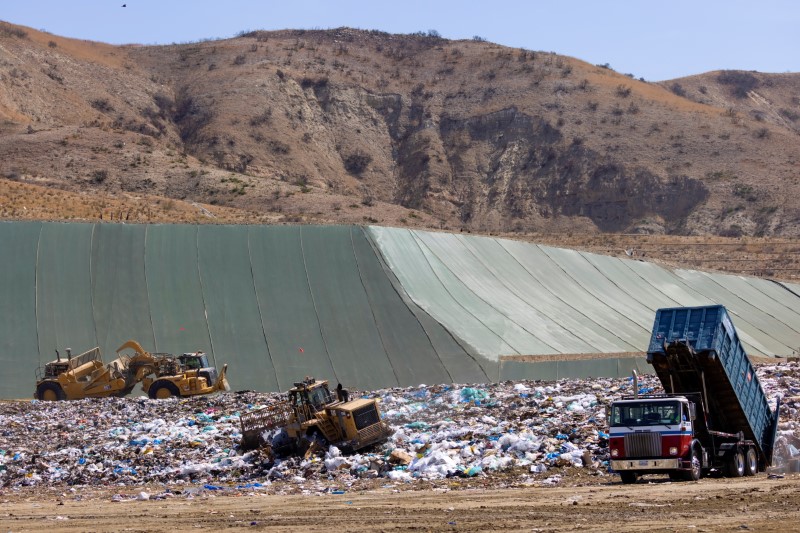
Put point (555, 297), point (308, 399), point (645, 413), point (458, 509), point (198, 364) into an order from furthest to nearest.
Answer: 1. point (555, 297)
2. point (198, 364)
3. point (308, 399)
4. point (645, 413)
5. point (458, 509)

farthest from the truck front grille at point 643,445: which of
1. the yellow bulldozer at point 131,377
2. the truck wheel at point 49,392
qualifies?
the truck wheel at point 49,392

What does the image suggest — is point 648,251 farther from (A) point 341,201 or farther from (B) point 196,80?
(B) point 196,80

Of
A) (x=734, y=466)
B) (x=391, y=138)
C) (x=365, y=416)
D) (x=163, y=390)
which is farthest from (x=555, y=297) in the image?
(x=391, y=138)

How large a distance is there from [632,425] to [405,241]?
72.7 ft

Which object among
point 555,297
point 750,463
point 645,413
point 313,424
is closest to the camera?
point 645,413

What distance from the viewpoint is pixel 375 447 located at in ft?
59.6

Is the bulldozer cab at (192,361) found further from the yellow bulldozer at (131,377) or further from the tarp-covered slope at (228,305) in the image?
the tarp-covered slope at (228,305)

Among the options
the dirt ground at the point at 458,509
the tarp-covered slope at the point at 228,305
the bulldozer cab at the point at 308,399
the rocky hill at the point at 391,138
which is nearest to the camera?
the dirt ground at the point at 458,509

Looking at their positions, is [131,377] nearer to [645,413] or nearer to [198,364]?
[198,364]

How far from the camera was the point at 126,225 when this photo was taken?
34.2m

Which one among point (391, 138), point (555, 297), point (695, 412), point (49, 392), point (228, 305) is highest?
point (391, 138)

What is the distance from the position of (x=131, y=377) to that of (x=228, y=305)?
15.5ft

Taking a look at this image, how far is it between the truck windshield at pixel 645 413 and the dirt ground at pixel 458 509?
2.81 feet

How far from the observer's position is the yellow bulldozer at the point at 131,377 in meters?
26.8
